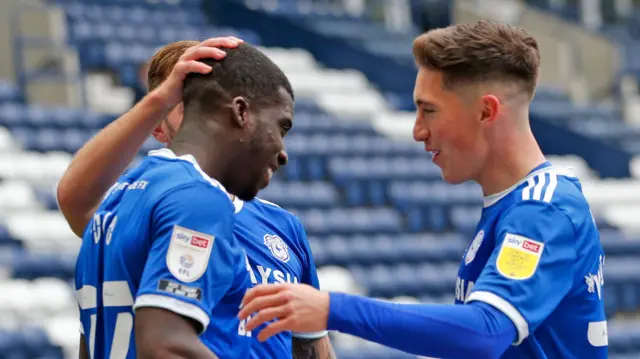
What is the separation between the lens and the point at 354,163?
36.5 ft

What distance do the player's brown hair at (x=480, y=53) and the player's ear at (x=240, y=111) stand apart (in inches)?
20.2

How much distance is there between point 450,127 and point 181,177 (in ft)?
2.32

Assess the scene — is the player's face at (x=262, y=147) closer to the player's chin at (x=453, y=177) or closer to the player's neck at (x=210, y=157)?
the player's neck at (x=210, y=157)

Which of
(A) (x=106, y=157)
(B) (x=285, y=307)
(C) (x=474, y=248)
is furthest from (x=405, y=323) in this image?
(A) (x=106, y=157)

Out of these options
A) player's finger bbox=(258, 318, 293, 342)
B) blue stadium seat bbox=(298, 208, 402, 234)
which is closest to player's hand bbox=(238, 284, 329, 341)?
player's finger bbox=(258, 318, 293, 342)

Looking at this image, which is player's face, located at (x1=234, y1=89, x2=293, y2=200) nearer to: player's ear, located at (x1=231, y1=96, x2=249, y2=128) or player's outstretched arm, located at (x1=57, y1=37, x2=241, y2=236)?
player's ear, located at (x1=231, y1=96, x2=249, y2=128)

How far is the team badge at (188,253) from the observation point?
2.22 m

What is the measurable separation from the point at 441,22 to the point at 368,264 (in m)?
7.33

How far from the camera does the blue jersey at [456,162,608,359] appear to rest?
2.49m

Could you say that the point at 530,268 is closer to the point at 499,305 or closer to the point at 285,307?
the point at 499,305

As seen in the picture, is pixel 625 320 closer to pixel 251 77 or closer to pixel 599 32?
pixel 599 32

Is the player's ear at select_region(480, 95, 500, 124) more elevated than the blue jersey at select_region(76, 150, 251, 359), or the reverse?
the player's ear at select_region(480, 95, 500, 124)

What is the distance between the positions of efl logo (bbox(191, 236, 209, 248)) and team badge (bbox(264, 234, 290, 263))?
652 mm

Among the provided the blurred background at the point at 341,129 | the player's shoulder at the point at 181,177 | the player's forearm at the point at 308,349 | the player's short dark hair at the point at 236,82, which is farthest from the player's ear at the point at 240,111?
the blurred background at the point at 341,129
